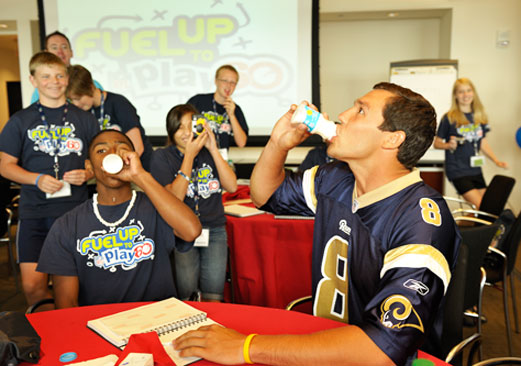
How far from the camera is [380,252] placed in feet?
4.21

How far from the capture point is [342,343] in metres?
1.02

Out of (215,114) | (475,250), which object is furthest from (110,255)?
(215,114)

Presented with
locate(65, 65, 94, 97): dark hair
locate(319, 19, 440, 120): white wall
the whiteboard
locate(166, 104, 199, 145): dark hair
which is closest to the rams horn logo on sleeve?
locate(166, 104, 199, 145): dark hair

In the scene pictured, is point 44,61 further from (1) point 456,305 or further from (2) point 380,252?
(1) point 456,305

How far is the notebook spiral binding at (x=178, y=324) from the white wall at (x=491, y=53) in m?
6.28

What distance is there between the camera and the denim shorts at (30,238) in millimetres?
2447

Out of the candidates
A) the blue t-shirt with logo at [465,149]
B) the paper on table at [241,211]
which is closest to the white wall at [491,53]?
the blue t-shirt with logo at [465,149]

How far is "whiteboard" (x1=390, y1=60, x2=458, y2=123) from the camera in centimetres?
626

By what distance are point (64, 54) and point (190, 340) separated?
9.97ft

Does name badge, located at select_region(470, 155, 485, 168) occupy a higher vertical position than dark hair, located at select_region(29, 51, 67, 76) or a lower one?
lower

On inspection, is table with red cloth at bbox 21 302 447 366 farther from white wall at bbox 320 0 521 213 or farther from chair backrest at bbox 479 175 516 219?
white wall at bbox 320 0 521 213

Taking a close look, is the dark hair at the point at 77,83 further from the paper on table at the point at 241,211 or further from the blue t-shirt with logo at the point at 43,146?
the paper on table at the point at 241,211

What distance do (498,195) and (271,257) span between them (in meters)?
2.10

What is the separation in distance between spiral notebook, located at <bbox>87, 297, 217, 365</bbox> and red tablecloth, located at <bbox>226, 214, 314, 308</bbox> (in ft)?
4.96
